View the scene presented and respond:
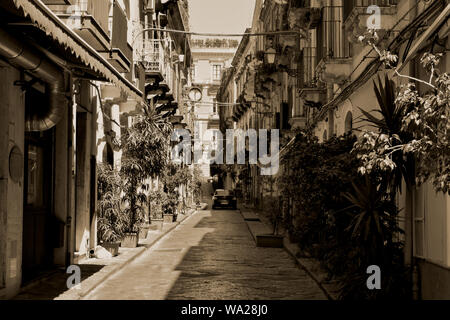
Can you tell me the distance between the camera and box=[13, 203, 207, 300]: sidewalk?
32.8 feet

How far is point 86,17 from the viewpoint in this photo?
12.5 meters

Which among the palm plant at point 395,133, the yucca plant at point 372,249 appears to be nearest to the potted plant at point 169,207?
the yucca plant at point 372,249

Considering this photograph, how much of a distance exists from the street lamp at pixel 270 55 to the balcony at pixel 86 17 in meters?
17.3

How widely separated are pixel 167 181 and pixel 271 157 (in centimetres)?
569

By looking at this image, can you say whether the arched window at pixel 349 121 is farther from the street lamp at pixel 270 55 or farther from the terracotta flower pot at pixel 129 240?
the street lamp at pixel 270 55

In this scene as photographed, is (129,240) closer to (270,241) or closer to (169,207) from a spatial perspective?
(270,241)

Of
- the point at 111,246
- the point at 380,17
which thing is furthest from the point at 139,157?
the point at 380,17

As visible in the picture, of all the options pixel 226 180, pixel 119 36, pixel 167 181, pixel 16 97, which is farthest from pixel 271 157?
pixel 226 180

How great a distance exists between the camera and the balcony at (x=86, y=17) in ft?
39.9

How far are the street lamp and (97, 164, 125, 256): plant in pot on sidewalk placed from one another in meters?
15.8

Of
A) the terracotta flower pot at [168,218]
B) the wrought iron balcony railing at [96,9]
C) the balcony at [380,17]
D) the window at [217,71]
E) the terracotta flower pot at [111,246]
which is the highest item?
the window at [217,71]

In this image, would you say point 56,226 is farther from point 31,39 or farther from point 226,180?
point 226,180

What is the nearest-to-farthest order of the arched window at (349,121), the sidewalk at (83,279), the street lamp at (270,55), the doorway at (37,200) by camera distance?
Result: the sidewalk at (83,279), the doorway at (37,200), the arched window at (349,121), the street lamp at (270,55)

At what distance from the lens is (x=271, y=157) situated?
34031mm
